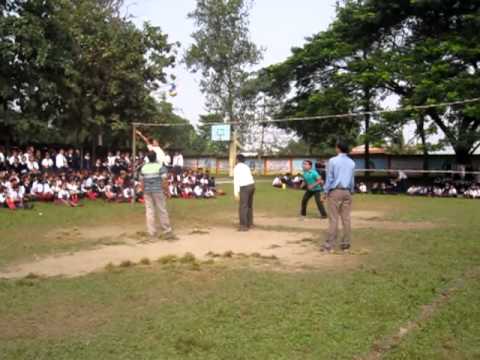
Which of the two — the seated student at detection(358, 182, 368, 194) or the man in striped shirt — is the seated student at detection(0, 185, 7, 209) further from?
the seated student at detection(358, 182, 368, 194)

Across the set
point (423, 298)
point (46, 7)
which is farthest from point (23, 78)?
point (423, 298)

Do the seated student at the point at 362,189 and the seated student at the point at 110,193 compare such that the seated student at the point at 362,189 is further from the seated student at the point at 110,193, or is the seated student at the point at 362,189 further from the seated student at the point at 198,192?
the seated student at the point at 110,193

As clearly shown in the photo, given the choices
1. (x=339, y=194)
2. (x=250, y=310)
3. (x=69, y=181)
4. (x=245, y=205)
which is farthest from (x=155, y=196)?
(x=69, y=181)

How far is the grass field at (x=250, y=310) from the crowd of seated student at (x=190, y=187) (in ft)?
41.0

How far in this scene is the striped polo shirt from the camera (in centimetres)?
1046

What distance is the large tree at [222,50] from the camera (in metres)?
36.5

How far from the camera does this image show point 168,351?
14.4 ft

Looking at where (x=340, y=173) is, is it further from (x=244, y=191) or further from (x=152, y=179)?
(x=152, y=179)

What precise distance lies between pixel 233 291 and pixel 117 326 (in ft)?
5.40

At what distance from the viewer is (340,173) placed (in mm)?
8984

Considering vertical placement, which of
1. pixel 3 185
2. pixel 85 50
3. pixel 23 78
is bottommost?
pixel 3 185

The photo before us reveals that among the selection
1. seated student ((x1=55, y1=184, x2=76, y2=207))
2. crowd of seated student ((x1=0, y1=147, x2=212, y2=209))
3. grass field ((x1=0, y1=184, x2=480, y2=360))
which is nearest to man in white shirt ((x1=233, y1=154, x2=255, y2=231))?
grass field ((x1=0, y1=184, x2=480, y2=360))

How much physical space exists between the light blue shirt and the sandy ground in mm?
1145

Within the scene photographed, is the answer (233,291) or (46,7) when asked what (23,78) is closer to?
(46,7)
